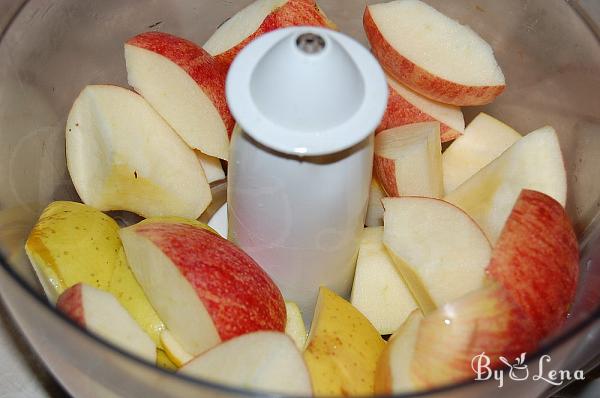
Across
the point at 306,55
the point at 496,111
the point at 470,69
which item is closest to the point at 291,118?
the point at 306,55

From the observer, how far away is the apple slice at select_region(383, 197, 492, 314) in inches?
31.3

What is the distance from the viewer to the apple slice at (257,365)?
69 centimetres

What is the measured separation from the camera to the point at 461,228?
82 cm

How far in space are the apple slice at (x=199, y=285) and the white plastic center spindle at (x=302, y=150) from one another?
51mm

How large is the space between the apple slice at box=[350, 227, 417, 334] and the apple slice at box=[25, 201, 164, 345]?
222 mm

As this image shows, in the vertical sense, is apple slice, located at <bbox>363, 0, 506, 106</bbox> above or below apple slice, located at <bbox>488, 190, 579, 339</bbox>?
above

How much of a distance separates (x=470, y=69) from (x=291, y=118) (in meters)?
0.34

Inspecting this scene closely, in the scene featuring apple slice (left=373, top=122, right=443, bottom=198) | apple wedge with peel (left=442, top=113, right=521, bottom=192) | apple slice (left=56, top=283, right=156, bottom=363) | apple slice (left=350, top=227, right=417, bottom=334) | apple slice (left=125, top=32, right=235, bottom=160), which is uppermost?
apple slice (left=125, top=32, right=235, bottom=160)

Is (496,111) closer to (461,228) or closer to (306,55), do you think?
(461,228)

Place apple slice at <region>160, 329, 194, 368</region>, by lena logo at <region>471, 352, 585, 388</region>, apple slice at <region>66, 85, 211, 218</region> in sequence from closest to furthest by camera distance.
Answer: by lena logo at <region>471, 352, 585, 388</region>, apple slice at <region>160, 329, 194, 368</region>, apple slice at <region>66, 85, 211, 218</region>

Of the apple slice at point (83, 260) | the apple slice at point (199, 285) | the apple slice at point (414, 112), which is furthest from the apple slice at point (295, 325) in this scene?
the apple slice at point (414, 112)

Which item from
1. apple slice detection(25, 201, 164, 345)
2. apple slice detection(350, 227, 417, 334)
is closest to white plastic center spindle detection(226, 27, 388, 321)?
apple slice detection(350, 227, 417, 334)

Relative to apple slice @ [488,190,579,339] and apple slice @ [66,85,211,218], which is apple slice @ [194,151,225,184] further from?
apple slice @ [488,190,579,339]

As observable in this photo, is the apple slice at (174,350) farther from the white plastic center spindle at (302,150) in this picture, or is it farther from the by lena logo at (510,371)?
the by lena logo at (510,371)
